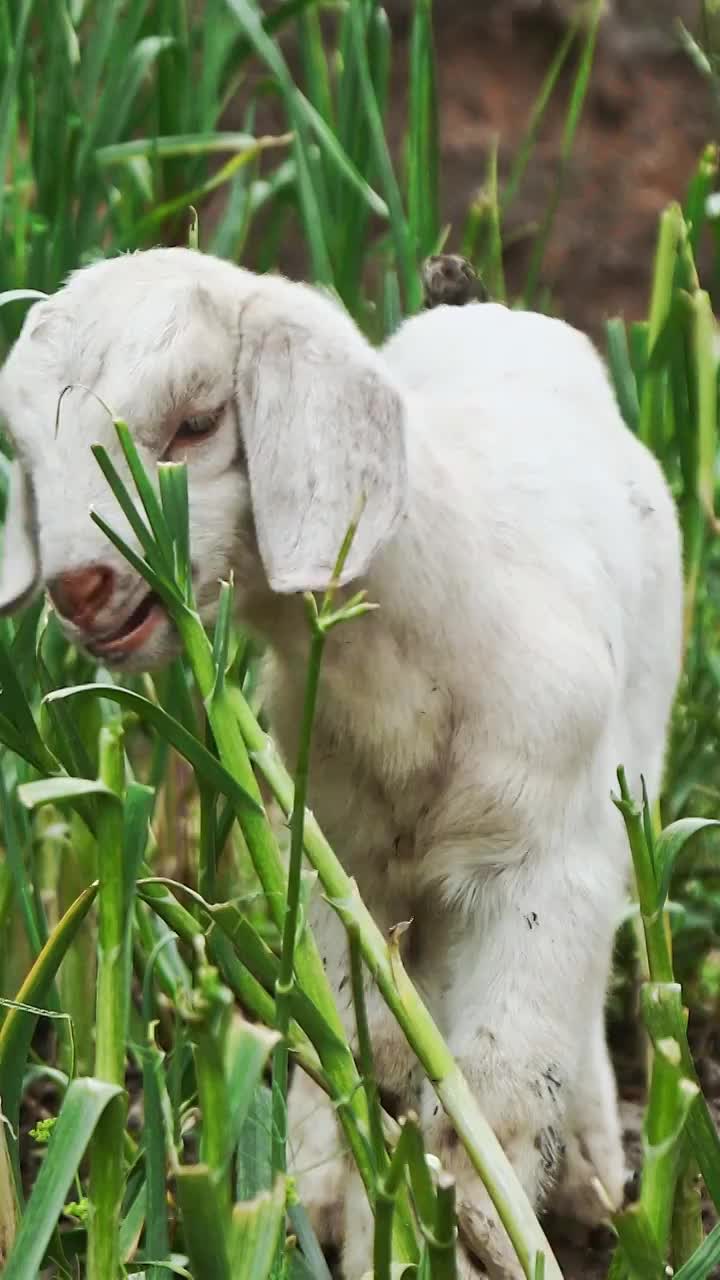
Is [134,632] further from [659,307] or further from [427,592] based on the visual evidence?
[659,307]

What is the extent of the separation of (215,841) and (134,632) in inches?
5.5

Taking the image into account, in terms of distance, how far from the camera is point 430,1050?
3.50 ft

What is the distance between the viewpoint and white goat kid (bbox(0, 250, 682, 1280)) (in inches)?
48.1

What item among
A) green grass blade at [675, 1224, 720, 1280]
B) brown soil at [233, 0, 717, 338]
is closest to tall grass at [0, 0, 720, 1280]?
green grass blade at [675, 1224, 720, 1280]

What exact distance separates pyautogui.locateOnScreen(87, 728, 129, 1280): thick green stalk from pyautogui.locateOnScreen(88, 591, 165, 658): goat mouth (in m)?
0.19

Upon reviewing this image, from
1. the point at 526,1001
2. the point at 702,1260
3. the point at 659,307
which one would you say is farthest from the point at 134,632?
the point at 659,307

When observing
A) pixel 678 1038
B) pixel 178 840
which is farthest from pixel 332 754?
pixel 178 840

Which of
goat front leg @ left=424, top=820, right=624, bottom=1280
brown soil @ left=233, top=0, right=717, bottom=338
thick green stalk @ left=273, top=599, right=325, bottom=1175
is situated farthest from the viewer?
brown soil @ left=233, top=0, right=717, bottom=338

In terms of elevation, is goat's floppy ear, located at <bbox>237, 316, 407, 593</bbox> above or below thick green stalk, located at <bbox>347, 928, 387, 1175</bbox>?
above

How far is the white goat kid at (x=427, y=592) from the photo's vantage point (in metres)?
1.22

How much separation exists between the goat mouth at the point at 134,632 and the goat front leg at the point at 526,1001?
0.30m

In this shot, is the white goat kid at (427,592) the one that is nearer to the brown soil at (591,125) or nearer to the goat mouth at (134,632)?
the goat mouth at (134,632)

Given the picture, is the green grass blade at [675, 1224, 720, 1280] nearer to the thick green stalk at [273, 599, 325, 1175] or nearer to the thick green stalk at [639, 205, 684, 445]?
the thick green stalk at [273, 599, 325, 1175]

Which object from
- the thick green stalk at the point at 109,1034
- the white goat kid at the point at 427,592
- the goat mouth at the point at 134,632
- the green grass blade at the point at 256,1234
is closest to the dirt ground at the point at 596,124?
the white goat kid at the point at 427,592
